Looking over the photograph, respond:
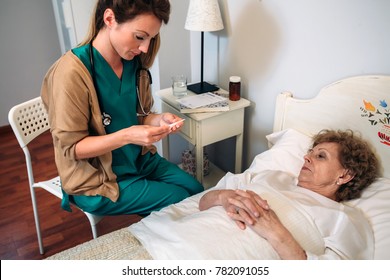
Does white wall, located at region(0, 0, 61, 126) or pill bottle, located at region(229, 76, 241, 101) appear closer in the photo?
pill bottle, located at region(229, 76, 241, 101)

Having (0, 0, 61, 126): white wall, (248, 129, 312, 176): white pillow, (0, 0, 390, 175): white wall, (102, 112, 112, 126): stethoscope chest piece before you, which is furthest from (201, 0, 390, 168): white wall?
(0, 0, 61, 126): white wall

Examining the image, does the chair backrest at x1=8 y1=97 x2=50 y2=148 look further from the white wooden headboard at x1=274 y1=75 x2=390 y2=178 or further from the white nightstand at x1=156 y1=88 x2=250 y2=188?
the white wooden headboard at x1=274 y1=75 x2=390 y2=178

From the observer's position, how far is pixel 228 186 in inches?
55.2

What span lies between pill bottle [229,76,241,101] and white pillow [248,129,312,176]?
1.26ft

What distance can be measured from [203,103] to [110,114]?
0.54m

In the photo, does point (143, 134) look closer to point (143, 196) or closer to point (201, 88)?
point (143, 196)

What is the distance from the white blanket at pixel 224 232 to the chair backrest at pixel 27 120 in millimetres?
665

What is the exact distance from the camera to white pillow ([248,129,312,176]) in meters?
1.44

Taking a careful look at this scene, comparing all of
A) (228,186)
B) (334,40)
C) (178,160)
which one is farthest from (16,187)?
(334,40)

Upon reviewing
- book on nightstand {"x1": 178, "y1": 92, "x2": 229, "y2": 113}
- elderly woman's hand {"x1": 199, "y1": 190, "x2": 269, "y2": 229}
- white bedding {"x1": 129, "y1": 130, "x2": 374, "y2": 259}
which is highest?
book on nightstand {"x1": 178, "y1": 92, "x2": 229, "y2": 113}

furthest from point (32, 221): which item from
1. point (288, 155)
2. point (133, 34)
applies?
point (288, 155)
